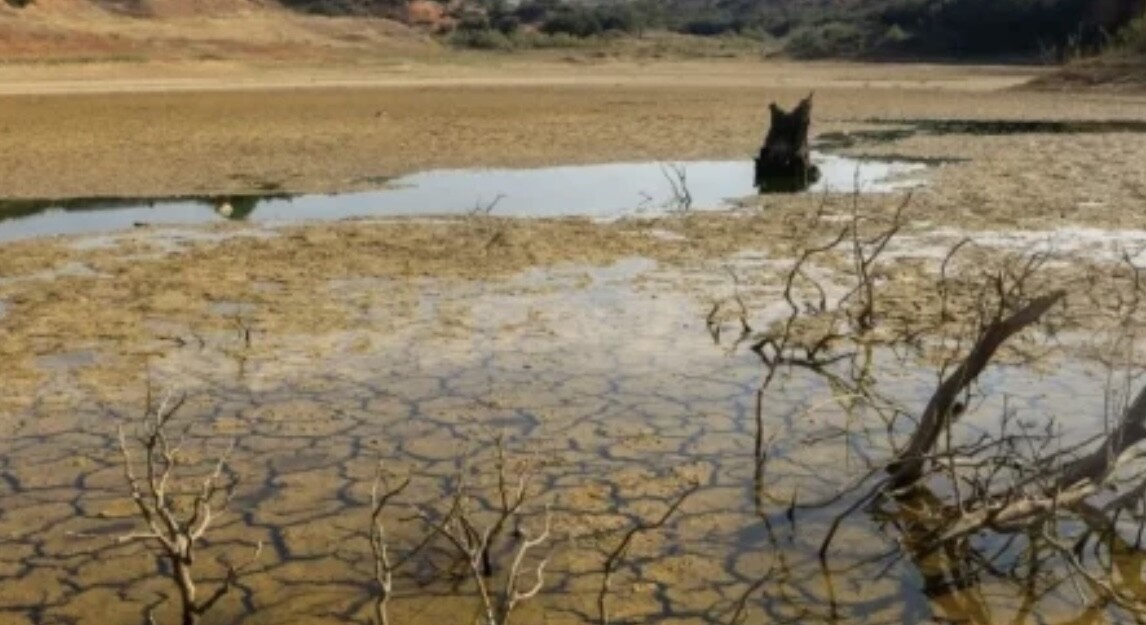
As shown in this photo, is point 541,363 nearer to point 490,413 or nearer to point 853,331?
point 490,413

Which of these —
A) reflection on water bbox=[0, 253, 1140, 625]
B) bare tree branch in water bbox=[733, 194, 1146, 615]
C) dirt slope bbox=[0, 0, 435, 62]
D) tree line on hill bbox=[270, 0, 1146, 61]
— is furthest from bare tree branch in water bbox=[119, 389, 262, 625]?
dirt slope bbox=[0, 0, 435, 62]

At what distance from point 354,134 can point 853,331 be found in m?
16.1

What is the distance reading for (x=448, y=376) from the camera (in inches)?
318

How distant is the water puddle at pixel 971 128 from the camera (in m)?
22.6

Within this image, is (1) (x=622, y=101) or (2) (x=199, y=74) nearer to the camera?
(1) (x=622, y=101)

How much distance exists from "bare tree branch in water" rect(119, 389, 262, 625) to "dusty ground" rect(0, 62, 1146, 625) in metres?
0.12

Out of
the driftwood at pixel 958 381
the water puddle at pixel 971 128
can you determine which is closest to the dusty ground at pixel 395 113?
the water puddle at pixel 971 128

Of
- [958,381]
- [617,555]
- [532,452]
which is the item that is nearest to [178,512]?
[532,452]

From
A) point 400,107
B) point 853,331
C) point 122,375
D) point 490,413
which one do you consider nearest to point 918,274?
point 853,331

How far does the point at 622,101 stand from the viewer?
31688 millimetres

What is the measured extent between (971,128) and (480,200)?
1164 centimetres

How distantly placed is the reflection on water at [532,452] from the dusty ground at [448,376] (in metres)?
0.02

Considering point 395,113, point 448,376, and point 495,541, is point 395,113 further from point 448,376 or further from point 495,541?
point 495,541

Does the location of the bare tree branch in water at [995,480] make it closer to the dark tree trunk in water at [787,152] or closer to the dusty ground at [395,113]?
the dark tree trunk in water at [787,152]
